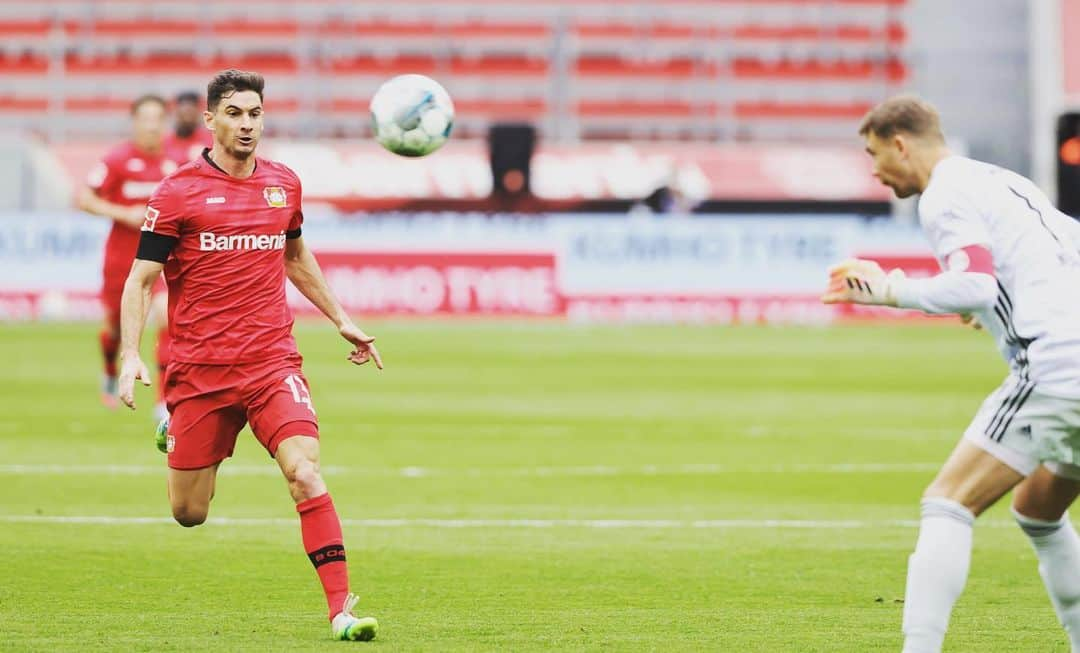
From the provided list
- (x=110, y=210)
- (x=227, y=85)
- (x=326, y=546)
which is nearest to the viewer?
(x=326, y=546)

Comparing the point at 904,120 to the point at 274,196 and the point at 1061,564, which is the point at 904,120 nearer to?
the point at 1061,564

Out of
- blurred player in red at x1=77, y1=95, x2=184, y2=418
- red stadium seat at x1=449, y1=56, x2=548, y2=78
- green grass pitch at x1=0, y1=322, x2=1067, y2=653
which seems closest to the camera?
green grass pitch at x1=0, y1=322, x2=1067, y2=653

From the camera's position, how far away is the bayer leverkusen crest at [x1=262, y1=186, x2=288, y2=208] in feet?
24.5

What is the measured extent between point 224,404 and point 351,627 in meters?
1.22

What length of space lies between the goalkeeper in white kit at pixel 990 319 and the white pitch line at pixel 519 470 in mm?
6675

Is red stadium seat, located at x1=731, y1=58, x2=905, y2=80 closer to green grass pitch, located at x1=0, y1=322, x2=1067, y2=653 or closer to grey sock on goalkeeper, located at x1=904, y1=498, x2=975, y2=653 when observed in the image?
green grass pitch, located at x1=0, y1=322, x2=1067, y2=653

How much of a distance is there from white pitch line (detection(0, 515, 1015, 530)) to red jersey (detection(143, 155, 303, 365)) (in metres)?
2.78

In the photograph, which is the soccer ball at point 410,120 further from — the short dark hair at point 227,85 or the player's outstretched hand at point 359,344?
the short dark hair at point 227,85

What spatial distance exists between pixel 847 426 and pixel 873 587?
7848mm

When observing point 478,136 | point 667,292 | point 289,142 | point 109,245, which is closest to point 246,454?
point 109,245

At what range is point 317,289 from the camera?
25.8ft

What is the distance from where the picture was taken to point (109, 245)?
1517cm

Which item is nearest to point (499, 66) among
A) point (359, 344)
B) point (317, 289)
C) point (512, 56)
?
point (512, 56)

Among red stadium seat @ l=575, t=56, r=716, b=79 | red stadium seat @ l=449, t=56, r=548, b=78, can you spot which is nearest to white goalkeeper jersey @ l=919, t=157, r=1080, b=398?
red stadium seat @ l=575, t=56, r=716, b=79
